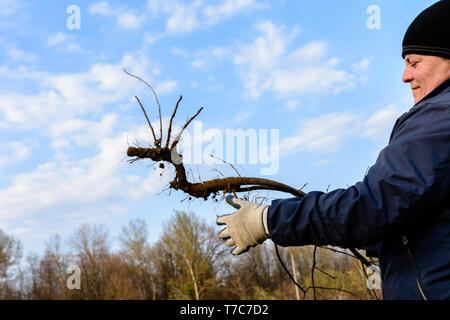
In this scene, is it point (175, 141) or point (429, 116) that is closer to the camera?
point (429, 116)

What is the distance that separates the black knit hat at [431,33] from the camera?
1.86 m

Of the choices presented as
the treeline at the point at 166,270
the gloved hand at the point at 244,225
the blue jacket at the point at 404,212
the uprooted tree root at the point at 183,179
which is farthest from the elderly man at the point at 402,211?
the treeline at the point at 166,270

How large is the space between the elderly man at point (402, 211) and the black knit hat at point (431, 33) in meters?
0.04

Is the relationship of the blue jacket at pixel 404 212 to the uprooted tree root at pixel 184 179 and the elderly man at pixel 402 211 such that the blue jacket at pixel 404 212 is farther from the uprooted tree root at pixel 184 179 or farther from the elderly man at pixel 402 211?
the uprooted tree root at pixel 184 179

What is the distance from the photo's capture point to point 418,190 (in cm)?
152

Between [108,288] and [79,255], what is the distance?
172 inches

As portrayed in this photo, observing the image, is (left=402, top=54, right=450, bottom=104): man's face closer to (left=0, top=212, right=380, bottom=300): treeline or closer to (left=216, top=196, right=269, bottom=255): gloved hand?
(left=216, top=196, right=269, bottom=255): gloved hand

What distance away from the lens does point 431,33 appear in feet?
6.18

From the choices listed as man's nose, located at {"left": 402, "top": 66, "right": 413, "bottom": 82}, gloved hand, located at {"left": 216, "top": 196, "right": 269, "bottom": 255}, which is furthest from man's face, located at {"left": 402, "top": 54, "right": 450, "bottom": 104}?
gloved hand, located at {"left": 216, "top": 196, "right": 269, "bottom": 255}

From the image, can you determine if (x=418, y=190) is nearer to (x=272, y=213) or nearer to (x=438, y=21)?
(x=272, y=213)

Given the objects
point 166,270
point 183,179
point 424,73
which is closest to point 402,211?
point 424,73

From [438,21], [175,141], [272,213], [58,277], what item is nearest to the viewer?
[272,213]

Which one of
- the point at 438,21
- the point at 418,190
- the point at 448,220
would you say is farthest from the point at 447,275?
the point at 438,21

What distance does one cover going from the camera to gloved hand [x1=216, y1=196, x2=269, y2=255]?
193cm
